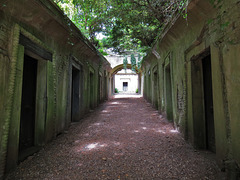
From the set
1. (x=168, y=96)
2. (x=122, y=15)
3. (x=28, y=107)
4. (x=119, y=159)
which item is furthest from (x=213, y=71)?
(x=122, y=15)

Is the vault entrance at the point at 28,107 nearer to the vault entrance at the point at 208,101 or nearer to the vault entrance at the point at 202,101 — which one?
the vault entrance at the point at 202,101

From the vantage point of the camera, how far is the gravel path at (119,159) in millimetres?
2535

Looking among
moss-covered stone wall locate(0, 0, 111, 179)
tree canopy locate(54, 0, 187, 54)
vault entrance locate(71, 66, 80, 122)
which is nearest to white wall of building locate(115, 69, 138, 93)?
tree canopy locate(54, 0, 187, 54)

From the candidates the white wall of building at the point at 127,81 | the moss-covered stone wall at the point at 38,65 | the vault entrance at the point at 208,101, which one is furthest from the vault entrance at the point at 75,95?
the white wall of building at the point at 127,81

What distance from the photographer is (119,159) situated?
10.0ft

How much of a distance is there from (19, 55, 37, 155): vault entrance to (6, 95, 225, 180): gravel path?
684 mm

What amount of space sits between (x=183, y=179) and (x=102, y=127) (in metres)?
3.41

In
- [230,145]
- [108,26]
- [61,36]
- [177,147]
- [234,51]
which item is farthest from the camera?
[108,26]

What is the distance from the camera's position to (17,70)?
2.83m

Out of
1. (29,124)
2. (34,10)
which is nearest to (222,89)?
(34,10)

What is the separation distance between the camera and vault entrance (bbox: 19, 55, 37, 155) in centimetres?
398

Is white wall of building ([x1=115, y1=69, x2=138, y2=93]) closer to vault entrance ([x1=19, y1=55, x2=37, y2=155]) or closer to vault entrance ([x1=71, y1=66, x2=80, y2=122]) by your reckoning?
vault entrance ([x1=71, y1=66, x2=80, y2=122])

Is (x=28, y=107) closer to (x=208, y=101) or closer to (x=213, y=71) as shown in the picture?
(x=213, y=71)

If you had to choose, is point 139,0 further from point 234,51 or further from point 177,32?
point 234,51
